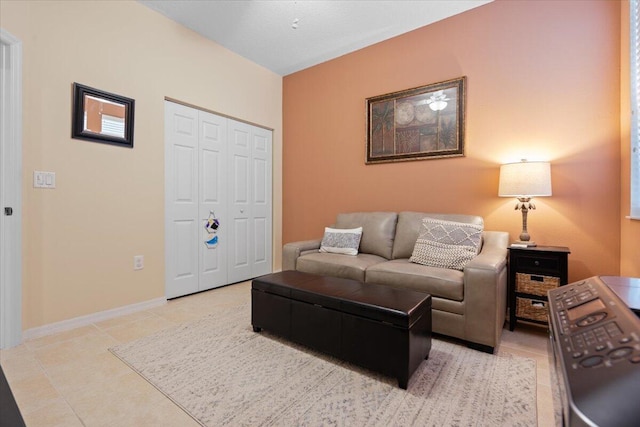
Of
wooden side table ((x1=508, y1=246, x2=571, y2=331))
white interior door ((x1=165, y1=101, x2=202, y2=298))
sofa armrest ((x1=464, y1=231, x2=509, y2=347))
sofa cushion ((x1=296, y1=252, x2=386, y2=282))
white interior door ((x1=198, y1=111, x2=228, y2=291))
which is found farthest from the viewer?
white interior door ((x1=198, y1=111, x2=228, y2=291))

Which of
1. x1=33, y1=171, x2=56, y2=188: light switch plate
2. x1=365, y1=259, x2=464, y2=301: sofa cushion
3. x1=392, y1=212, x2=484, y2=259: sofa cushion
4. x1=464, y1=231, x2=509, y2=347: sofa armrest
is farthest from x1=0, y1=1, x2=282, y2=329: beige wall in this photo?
x1=464, y1=231, x2=509, y2=347: sofa armrest

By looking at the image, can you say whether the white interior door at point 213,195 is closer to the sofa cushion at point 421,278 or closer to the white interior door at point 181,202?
the white interior door at point 181,202

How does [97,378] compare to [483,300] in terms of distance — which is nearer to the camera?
[97,378]

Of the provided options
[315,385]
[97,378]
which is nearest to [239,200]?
[97,378]

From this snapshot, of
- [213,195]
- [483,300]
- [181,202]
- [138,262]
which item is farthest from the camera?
[213,195]

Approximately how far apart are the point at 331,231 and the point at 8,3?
2999 mm

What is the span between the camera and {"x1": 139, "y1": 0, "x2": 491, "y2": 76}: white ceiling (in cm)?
281

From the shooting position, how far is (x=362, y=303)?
5.69 feet

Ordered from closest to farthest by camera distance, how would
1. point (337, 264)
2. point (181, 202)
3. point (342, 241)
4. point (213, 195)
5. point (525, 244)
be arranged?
point (525, 244) → point (337, 264) → point (342, 241) → point (181, 202) → point (213, 195)

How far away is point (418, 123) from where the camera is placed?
320 cm

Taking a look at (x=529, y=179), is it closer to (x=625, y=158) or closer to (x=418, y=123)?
(x=625, y=158)

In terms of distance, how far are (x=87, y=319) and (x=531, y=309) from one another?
3.47m

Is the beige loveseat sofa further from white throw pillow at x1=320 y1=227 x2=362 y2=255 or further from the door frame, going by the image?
the door frame

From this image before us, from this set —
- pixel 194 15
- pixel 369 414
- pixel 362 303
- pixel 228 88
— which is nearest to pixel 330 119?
pixel 228 88
